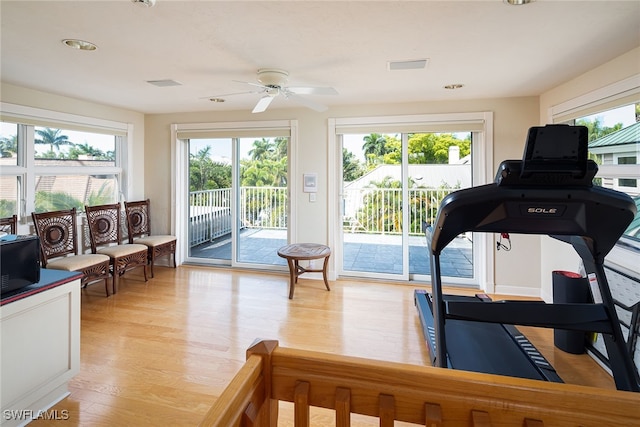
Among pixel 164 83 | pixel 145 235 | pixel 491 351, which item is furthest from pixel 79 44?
pixel 491 351

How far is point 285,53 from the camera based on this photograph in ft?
8.15

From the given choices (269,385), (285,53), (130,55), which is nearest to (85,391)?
(269,385)

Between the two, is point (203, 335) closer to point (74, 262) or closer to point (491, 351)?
point (74, 262)

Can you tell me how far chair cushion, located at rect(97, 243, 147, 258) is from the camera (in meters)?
3.89

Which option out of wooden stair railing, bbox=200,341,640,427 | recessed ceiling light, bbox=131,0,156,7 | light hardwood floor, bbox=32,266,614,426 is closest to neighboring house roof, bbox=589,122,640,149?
light hardwood floor, bbox=32,266,614,426

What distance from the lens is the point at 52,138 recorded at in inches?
153

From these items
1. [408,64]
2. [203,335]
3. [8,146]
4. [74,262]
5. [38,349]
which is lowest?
[203,335]

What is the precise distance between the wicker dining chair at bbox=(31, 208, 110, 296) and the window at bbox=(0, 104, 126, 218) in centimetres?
26

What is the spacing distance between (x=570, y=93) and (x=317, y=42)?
266 centimetres

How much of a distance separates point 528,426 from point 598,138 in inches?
126

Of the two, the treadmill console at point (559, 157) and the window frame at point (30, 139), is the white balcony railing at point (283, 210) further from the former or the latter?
the treadmill console at point (559, 157)

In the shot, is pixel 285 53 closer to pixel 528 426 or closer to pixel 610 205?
pixel 610 205

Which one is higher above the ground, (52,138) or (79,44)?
(79,44)

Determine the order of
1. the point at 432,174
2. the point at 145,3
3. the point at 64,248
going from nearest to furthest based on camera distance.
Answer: the point at 145,3 → the point at 64,248 → the point at 432,174
